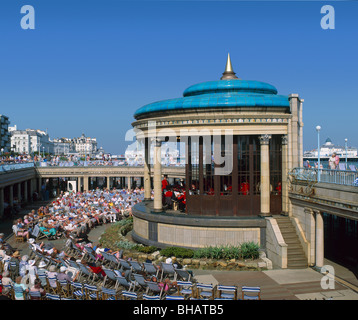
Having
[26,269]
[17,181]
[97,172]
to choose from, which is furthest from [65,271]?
[97,172]

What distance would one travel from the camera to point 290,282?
1262 cm

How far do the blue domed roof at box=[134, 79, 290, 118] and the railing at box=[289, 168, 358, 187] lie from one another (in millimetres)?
3308

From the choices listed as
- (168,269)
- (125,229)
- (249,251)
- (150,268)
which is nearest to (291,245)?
(249,251)

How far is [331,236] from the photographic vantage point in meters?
20.2

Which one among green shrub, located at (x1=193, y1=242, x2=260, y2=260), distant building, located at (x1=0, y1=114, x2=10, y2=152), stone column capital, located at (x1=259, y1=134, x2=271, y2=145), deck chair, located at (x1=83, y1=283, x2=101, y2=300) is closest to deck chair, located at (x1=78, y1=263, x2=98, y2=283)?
deck chair, located at (x1=83, y1=283, x2=101, y2=300)

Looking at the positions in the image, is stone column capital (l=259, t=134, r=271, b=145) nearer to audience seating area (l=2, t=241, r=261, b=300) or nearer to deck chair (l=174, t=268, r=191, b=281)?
audience seating area (l=2, t=241, r=261, b=300)

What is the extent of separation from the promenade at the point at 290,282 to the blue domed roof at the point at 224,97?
7.45m

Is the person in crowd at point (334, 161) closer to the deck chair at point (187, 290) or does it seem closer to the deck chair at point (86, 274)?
the deck chair at point (187, 290)

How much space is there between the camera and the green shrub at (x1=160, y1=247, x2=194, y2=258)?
1533 cm

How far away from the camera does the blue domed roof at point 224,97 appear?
54.9 ft

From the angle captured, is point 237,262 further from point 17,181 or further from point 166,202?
point 17,181

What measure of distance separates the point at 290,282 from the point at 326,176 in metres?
4.36

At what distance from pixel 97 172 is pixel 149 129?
104 ft

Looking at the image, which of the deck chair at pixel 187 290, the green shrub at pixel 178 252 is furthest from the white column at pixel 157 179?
the deck chair at pixel 187 290
